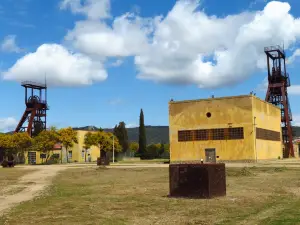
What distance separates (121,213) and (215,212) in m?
2.83

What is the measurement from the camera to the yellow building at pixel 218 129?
56562mm

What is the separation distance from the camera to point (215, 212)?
12.0 metres

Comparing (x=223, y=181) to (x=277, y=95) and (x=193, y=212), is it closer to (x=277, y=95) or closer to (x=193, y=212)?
(x=193, y=212)

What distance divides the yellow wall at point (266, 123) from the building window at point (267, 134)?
20.1 inches

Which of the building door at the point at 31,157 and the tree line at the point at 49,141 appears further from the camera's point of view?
the building door at the point at 31,157

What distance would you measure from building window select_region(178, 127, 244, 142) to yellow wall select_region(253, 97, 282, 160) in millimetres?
3407

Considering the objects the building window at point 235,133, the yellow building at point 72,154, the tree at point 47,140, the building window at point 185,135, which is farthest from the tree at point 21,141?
the building window at point 235,133

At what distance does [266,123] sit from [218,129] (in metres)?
11.3

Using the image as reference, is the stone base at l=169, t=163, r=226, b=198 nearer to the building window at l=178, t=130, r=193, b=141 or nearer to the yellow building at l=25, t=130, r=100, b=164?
the building window at l=178, t=130, r=193, b=141

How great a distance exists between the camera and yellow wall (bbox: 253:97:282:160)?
194 feet

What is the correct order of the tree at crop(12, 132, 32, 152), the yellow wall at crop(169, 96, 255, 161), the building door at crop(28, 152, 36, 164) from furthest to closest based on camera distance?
1. the building door at crop(28, 152, 36, 164)
2. the tree at crop(12, 132, 32, 152)
3. the yellow wall at crop(169, 96, 255, 161)

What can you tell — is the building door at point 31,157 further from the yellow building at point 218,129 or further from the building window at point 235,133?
the building window at point 235,133

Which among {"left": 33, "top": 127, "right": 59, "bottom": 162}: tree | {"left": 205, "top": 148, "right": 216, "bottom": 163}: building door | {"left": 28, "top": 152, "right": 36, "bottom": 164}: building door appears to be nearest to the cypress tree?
{"left": 28, "top": 152, "right": 36, "bottom": 164}: building door

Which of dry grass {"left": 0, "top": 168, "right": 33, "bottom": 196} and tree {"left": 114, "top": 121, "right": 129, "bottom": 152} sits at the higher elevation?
tree {"left": 114, "top": 121, "right": 129, "bottom": 152}
